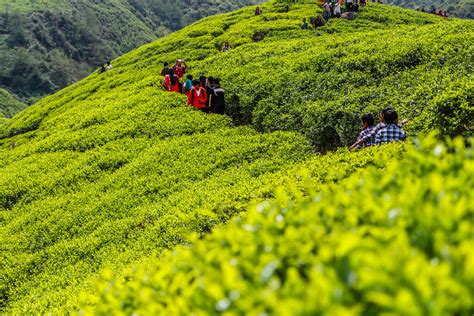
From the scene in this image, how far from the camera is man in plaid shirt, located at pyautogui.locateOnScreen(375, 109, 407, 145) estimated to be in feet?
33.6

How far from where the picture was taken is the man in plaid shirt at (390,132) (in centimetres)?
1023

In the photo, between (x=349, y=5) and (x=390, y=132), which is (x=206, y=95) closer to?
(x=390, y=132)

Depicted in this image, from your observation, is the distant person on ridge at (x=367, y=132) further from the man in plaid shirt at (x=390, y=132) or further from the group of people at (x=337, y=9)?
the group of people at (x=337, y=9)

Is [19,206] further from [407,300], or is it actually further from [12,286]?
[407,300]

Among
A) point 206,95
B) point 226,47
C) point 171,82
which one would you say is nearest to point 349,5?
point 226,47

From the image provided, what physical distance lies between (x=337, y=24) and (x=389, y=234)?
36.7m

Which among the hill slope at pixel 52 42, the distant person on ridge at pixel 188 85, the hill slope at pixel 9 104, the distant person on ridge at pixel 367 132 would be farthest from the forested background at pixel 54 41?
the distant person on ridge at pixel 367 132

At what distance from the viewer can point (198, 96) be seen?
21453 mm

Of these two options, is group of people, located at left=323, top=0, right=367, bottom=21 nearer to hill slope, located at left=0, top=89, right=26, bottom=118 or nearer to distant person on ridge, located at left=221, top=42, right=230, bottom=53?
distant person on ridge, located at left=221, top=42, right=230, bottom=53

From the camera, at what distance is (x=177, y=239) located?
10094 mm

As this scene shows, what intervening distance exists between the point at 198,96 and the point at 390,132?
12.8 meters

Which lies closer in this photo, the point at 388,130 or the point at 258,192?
the point at 258,192

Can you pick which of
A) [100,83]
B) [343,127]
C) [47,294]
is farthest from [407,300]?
[100,83]

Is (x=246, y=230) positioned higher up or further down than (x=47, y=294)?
higher up
